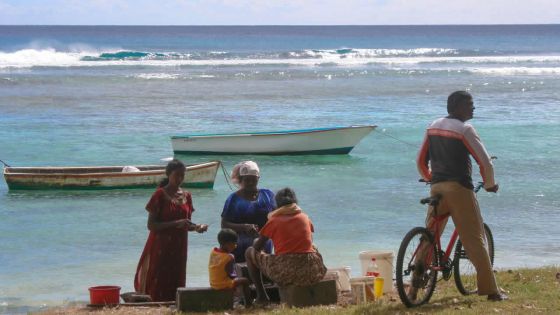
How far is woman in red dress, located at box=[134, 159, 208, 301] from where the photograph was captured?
8.88 metres

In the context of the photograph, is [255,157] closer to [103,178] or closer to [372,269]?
[103,178]

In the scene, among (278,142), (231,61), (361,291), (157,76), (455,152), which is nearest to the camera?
(455,152)

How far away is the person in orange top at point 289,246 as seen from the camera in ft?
26.9

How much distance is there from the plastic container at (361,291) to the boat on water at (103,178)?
10.7 meters

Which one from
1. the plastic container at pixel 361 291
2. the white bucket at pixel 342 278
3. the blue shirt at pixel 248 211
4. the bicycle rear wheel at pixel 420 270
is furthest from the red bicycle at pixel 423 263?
the blue shirt at pixel 248 211

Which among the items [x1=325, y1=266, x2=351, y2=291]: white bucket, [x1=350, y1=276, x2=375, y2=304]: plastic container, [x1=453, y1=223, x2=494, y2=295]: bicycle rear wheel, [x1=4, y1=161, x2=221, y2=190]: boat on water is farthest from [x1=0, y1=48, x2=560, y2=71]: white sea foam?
[x1=350, y1=276, x2=375, y2=304]: plastic container

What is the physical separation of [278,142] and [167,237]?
50.7 ft

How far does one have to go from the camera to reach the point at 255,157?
80.8 ft

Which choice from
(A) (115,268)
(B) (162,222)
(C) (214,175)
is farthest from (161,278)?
(C) (214,175)

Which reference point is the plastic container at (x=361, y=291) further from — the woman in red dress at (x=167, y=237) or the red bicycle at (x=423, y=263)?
the woman in red dress at (x=167, y=237)

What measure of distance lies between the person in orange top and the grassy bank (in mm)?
286

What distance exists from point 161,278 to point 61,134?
20859 mm

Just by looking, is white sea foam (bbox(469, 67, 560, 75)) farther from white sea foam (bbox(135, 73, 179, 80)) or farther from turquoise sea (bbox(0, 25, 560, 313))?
white sea foam (bbox(135, 73, 179, 80))

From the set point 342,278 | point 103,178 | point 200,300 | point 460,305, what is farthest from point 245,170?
point 103,178
